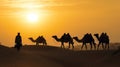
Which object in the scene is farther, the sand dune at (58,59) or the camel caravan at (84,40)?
the camel caravan at (84,40)

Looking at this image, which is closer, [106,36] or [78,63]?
[78,63]

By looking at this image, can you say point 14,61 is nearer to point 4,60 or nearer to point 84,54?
point 4,60

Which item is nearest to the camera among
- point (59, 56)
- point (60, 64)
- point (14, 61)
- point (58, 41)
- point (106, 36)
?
point (14, 61)

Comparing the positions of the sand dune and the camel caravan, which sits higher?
the camel caravan

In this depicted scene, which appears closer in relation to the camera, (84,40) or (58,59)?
(58,59)

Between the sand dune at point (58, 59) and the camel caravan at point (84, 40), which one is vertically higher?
the camel caravan at point (84, 40)

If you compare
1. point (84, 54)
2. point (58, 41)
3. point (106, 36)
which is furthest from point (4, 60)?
point (58, 41)

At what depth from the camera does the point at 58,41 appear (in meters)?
57.8

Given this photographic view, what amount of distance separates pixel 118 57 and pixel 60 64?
4482 mm

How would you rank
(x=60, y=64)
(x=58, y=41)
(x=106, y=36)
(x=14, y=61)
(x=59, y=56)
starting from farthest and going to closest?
(x=58, y=41), (x=106, y=36), (x=59, y=56), (x=60, y=64), (x=14, y=61)

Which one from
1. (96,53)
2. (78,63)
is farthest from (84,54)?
(78,63)

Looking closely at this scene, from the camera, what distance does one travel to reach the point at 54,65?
38719 millimetres

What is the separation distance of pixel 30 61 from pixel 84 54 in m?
9.21

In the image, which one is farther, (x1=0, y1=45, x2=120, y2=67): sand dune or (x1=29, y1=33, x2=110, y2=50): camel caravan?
(x1=29, y1=33, x2=110, y2=50): camel caravan
